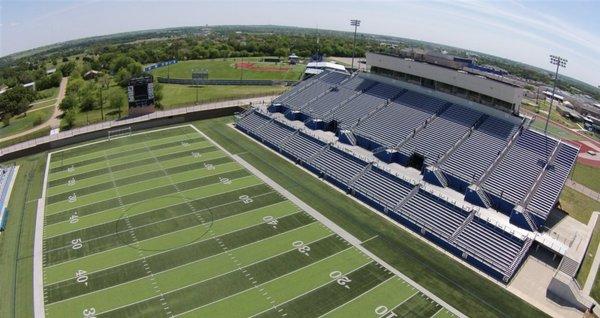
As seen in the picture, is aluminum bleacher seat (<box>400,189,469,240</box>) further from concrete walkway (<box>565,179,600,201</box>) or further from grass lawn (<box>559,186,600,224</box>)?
concrete walkway (<box>565,179,600,201</box>)

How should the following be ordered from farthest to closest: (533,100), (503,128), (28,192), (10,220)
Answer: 1. (533,100)
2. (503,128)
3. (28,192)
4. (10,220)

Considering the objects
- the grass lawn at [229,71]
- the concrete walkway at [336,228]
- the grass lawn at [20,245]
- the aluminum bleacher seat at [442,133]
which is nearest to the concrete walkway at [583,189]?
the aluminum bleacher seat at [442,133]

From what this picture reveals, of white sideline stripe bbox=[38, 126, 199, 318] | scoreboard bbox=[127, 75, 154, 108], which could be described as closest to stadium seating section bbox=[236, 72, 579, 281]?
scoreboard bbox=[127, 75, 154, 108]

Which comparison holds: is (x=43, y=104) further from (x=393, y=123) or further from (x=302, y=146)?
(x=393, y=123)

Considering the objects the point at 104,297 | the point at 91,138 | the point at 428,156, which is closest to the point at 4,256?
the point at 104,297

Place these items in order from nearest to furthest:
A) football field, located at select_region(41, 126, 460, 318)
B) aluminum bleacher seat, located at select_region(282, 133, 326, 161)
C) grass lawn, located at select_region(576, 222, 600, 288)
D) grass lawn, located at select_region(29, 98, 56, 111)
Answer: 1. football field, located at select_region(41, 126, 460, 318)
2. grass lawn, located at select_region(576, 222, 600, 288)
3. aluminum bleacher seat, located at select_region(282, 133, 326, 161)
4. grass lawn, located at select_region(29, 98, 56, 111)

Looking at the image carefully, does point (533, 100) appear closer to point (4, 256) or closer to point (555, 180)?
point (555, 180)

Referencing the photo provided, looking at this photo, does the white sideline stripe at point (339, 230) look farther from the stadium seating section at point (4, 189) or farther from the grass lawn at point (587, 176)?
the grass lawn at point (587, 176)
